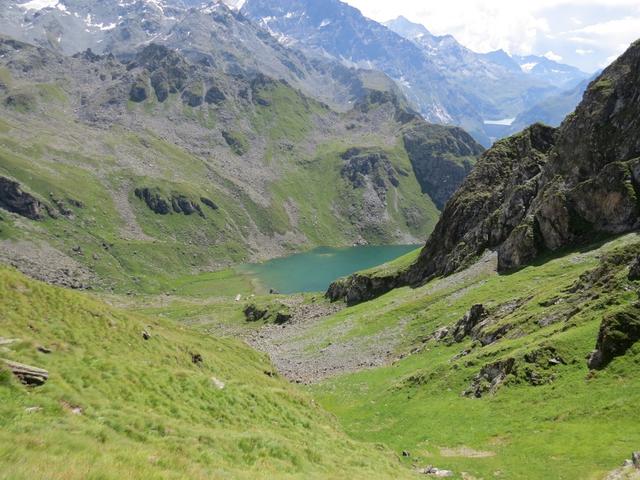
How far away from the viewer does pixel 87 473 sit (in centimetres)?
1367

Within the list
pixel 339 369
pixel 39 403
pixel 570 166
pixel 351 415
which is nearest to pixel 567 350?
pixel 351 415

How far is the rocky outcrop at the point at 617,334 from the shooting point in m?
36.3

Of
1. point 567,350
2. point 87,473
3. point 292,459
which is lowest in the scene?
point 567,350

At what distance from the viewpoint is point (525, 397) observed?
4053 cm

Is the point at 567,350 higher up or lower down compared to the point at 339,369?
higher up

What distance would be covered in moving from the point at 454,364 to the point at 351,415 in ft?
42.1

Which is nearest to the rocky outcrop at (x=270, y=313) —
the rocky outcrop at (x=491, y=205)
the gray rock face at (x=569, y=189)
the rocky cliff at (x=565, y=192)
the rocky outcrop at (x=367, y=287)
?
the rocky outcrop at (x=367, y=287)

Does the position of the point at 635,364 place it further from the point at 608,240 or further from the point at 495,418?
the point at 608,240

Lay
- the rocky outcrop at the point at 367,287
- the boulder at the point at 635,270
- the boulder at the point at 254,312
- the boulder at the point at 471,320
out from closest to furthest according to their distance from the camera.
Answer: the boulder at the point at 635,270
the boulder at the point at 471,320
the rocky outcrop at the point at 367,287
the boulder at the point at 254,312

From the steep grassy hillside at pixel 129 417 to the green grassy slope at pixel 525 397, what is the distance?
8287 mm

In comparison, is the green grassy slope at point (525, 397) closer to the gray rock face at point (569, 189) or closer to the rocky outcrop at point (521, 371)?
the rocky outcrop at point (521, 371)

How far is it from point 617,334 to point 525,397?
28.6 ft

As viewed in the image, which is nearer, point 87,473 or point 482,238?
point 87,473

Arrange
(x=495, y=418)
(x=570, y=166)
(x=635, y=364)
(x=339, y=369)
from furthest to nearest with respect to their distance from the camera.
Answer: (x=570, y=166) < (x=339, y=369) < (x=495, y=418) < (x=635, y=364)
